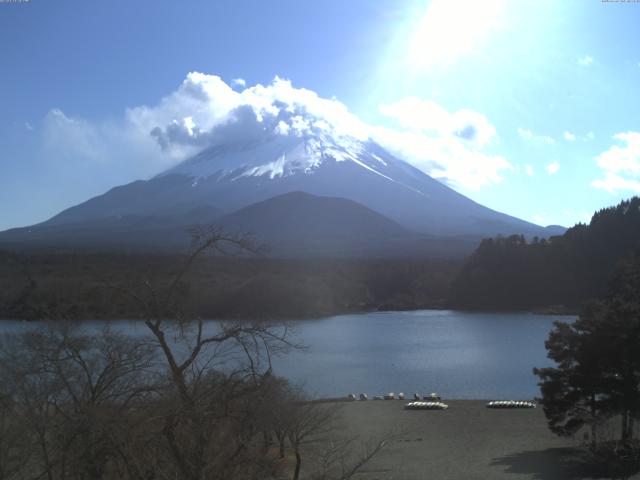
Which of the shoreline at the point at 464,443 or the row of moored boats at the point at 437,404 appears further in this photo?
the row of moored boats at the point at 437,404

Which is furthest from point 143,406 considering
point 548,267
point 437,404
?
point 548,267

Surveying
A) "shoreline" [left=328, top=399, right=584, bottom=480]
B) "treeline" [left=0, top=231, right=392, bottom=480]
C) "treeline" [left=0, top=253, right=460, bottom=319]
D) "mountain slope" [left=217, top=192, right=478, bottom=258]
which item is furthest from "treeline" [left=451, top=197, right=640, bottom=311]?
"treeline" [left=0, top=231, right=392, bottom=480]

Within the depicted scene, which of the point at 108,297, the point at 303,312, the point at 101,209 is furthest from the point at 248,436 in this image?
the point at 101,209

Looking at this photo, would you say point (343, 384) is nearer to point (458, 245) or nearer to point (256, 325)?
point (256, 325)

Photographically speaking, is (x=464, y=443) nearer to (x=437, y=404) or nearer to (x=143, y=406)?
(x=437, y=404)

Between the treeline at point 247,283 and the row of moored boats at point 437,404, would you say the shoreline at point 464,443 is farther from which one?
the treeline at point 247,283

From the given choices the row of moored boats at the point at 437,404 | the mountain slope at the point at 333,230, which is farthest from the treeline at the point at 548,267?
the row of moored boats at the point at 437,404

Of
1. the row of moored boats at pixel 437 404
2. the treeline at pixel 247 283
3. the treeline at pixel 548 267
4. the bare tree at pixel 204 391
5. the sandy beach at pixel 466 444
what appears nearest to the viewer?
the bare tree at pixel 204 391

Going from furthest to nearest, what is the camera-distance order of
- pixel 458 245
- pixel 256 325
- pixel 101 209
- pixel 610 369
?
1. pixel 101 209
2. pixel 458 245
3. pixel 610 369
4. pixel 256 325
